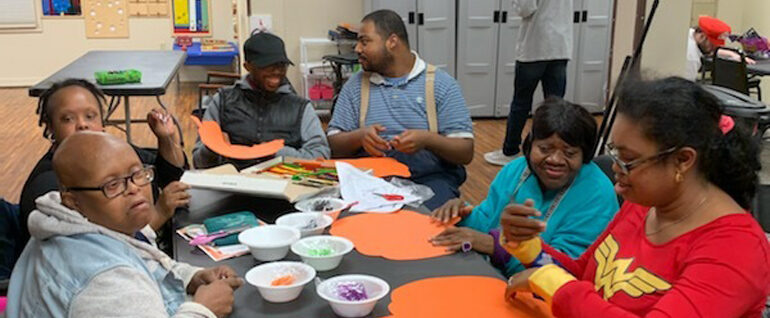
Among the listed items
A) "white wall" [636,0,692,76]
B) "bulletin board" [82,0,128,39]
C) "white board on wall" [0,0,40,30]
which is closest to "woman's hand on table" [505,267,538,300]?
"white wall" [636,0,692,76]

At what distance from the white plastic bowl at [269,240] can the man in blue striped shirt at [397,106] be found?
984mm

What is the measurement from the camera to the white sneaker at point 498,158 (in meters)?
5.21

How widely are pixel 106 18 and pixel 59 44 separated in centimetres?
72

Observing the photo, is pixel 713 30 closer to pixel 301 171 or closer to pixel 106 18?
pixel 301 171

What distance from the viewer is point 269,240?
1.69 m

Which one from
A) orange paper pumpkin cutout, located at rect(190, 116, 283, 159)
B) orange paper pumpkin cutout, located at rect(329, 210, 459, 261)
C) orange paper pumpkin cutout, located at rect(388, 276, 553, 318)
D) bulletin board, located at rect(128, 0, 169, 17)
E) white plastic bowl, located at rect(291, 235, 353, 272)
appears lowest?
orange paper pumpkin cutout, located at rect(388, 276, 553, 318)

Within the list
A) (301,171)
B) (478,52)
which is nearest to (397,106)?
(301,171)

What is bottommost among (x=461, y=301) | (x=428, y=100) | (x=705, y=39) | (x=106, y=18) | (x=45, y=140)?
(x=45, y=140)

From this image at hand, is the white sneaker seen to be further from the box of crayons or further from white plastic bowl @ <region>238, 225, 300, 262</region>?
white plastic bowl @ <region>238, 225, 300, 262</region>

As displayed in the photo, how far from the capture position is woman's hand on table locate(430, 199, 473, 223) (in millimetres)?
1901

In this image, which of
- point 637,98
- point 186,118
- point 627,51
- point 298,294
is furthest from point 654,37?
point 186,118

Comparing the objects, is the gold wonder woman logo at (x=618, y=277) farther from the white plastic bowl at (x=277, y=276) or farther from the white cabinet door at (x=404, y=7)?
the white cabinet door at (x=404, y=7)

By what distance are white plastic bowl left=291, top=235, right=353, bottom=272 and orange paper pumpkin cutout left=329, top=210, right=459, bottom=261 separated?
73mm

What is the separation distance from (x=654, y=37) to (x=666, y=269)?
329cm
